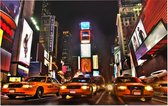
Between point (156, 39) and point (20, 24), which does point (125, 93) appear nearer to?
point (156, 39)

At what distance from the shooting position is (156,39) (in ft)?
87.2

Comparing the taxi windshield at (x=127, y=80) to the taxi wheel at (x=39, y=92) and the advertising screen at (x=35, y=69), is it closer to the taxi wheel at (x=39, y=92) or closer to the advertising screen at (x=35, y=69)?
the taxi wheel at (x=39, y=92)

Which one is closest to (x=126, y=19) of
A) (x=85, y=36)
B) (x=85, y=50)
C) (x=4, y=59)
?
(x=85, y=36)

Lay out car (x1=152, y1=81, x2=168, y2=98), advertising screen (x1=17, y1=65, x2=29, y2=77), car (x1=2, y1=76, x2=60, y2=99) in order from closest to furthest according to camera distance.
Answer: car (x1=2, y1=76, x2=60, y2=99)
car (x1=152, y1=81, x2=168, y2=98)
advertising screen (x1=17, y1=65, x2=29, y2=77)

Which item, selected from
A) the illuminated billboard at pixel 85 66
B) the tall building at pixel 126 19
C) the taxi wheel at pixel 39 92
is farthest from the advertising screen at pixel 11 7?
the illuminated billboard at pixel 85 66

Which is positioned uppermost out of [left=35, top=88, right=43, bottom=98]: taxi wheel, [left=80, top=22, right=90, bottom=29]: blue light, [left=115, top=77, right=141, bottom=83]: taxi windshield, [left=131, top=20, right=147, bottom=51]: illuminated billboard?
[left=80, top=22, right=90, bottom=29]: blue light

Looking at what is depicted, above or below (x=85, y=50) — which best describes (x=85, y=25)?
above

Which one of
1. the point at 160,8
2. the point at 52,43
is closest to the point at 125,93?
the point at 160,8

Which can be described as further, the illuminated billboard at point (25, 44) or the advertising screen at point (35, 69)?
the advertising screen at point (35, 69)

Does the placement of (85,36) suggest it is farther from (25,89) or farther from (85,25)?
(25,89)

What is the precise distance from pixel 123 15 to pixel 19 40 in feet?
303

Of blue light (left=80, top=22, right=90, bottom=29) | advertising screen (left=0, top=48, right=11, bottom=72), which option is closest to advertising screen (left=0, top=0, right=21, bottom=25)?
advertising screen (left=0, top=48, right=11, bottom=72)

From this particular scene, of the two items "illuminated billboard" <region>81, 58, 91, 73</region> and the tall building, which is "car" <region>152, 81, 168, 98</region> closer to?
the tall building

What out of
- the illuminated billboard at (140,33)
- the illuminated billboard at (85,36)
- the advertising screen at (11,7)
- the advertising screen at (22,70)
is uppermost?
the illuminated billboard at (85,36)
